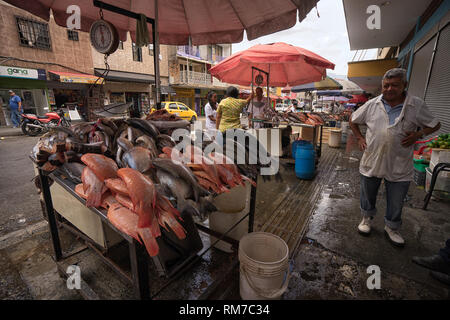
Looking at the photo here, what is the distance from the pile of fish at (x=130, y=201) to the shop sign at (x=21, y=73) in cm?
1681

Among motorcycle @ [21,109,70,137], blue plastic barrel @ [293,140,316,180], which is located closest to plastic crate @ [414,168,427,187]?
blue plastic barrel @ [293,140,316,180]

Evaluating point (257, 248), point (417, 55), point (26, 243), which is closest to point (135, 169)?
point (257, 248)

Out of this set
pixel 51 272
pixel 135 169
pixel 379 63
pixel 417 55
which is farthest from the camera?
pixel 379 63

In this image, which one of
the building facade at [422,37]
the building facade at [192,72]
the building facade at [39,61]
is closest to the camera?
the building facade at [422,37]

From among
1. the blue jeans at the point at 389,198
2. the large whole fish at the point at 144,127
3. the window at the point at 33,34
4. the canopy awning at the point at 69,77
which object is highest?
the window at the point at 33,34

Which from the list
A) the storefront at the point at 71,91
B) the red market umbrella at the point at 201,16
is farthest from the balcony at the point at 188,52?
the red market umbrella at the point at 201,16

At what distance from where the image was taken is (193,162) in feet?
5.49

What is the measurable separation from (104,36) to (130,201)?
2.60 metres

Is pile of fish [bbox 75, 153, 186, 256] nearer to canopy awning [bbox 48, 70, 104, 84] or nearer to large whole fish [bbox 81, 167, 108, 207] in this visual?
large whole fish [bbox 81, 167, 108, 207]

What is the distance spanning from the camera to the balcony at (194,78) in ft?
77.2

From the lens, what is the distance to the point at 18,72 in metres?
12.8

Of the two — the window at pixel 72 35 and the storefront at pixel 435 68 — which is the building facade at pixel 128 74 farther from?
the storefront at pixel 435 68

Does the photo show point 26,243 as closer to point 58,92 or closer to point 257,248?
point 257,248

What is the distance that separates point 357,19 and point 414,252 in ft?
24.3
